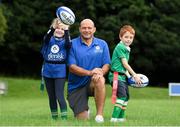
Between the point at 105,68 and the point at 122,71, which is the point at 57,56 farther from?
the point at 122,71

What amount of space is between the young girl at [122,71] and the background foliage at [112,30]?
39.7 meters

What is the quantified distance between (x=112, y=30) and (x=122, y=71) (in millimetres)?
40859

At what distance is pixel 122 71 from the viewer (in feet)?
33.4

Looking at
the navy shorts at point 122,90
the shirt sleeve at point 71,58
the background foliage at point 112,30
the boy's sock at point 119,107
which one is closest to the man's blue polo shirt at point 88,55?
the shirt sleeve at point 71,58

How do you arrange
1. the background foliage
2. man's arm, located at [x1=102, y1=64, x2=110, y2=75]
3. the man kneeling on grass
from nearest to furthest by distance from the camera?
man's arm, located at [x1=102, y1=64, x2=110, y2=75] → the man kneeling on grass → the background foliage

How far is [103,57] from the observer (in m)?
10.5

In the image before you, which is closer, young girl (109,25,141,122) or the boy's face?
young girl (109,25,141,122)

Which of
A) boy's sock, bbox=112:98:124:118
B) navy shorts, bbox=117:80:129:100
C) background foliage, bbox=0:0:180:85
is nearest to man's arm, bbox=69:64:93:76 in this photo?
navy shorts, bbox=117:80:129:100

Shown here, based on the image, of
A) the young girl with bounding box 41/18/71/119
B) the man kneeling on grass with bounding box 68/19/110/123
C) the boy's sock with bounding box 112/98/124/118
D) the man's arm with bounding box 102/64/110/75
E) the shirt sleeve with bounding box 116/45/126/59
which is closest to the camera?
the boy's sock with bounding box 112/98/124/118

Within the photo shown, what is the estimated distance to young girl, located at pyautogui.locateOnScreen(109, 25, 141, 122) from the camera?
1006cm

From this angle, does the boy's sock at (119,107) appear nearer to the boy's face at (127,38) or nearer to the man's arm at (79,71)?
the man's arm at (79,71)

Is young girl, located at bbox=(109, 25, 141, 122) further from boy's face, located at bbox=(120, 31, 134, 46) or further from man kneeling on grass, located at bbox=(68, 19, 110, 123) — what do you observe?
man kneeling on grass, located at bbox=(68, 19, 110, 123)

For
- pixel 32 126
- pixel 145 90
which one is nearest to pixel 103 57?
pixel 32 126

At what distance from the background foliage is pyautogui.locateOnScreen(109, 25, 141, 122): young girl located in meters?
→ 39.7
